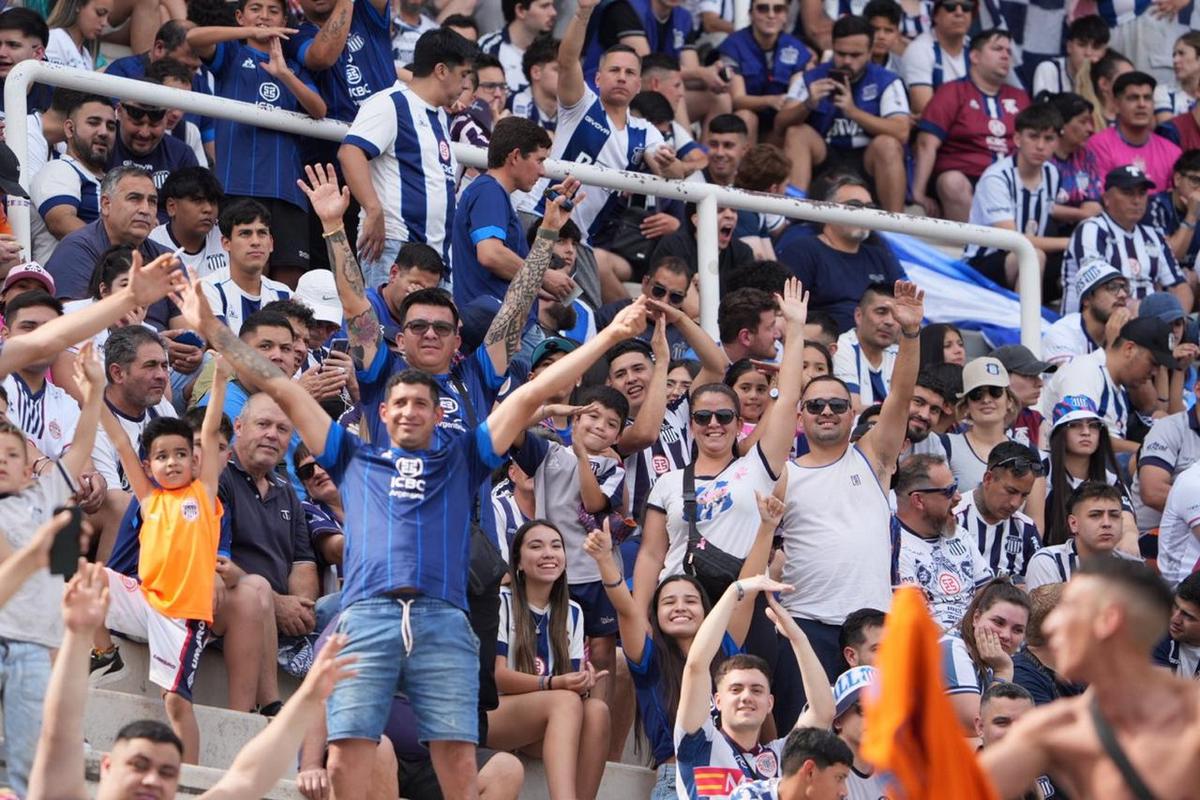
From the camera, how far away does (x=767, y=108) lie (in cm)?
1588

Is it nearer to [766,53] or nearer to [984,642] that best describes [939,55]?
[766,53]

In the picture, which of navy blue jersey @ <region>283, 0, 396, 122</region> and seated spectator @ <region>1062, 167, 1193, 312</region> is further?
seated spectator @ <region>1062, 167, 1193, 312</region>

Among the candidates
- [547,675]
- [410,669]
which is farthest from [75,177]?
[410,669]

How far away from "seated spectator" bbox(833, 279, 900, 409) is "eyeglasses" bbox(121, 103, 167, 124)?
3.76 m

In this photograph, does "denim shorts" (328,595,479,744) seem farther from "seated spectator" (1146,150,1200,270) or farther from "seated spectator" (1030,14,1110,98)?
"seated spectator" (1030,14,1110,98)

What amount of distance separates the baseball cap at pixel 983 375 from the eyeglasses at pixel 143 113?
4.38 metres

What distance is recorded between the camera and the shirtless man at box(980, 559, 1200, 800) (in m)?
6.27

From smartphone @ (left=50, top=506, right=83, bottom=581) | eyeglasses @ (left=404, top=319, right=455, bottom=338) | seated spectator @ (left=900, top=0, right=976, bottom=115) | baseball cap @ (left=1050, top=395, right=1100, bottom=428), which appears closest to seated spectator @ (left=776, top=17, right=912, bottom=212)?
seated spectator @ (left=900, top=0, right=976, bottom=115)

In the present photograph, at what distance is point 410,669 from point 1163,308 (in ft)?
23.7

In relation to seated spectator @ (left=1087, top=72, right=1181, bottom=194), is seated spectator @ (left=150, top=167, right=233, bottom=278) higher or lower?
lower

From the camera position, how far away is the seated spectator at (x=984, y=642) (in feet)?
32.7

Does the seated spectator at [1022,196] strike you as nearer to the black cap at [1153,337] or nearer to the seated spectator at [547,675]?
the black cap at [1153,337]

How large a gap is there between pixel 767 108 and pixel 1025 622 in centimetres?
618

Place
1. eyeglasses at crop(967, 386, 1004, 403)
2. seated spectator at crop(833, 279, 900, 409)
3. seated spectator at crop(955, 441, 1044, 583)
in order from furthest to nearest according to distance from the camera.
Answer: seated spectator at crop(833, 279, 900, 409), eyeglasses at crop(967, 386, 1004, 403), seated spectator at crop(955, 441, 1044, 583)
